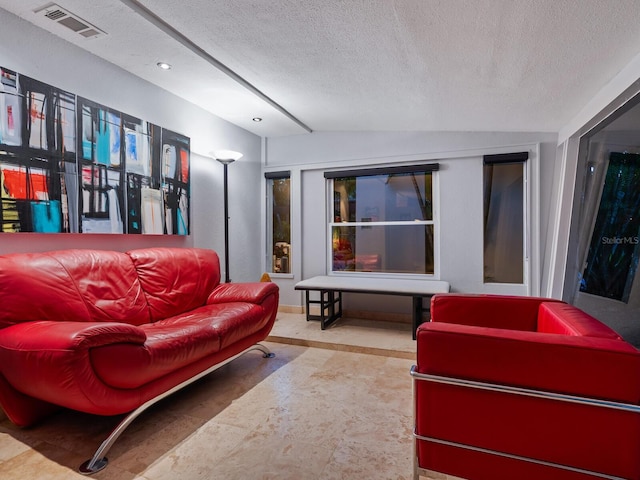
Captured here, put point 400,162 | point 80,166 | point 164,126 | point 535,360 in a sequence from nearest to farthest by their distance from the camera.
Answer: point 535,360
point 80,166
point 164,126
point 400,162

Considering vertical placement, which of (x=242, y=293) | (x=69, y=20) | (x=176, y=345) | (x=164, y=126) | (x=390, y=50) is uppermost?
(x=69, y=20)

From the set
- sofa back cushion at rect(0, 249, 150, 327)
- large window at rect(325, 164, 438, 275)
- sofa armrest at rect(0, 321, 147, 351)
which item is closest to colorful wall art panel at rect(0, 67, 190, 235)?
sofa back cushion at rect(0, 249, 150, 327)

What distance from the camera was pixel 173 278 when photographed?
2.86 m

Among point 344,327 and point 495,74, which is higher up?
point 495,74

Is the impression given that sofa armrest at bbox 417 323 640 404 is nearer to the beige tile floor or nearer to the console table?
A: the beige tile floor

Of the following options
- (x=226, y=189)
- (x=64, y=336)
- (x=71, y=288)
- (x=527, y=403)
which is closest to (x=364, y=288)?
(x=226, y=189)

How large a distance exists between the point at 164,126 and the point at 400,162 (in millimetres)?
2604

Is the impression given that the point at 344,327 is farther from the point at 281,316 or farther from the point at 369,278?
the point at 281,316

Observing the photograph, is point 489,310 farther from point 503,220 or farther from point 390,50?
point 503,220

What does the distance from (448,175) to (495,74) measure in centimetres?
173

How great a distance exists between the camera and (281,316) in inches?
174

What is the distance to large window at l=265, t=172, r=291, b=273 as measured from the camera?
473cm

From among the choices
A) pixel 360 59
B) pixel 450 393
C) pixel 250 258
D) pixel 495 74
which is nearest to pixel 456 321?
pixel 450 393

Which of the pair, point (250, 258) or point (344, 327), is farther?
point (250, 258)
